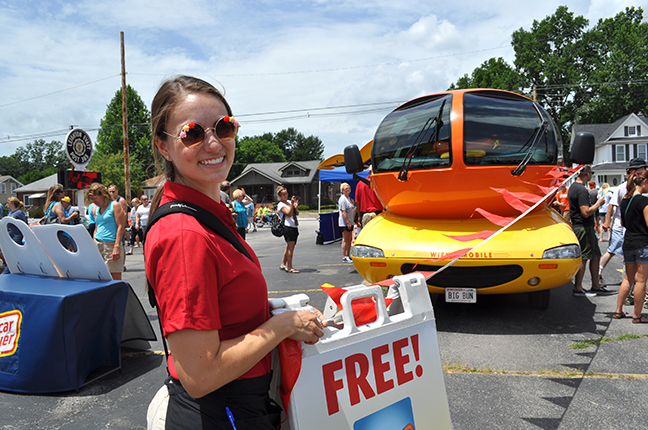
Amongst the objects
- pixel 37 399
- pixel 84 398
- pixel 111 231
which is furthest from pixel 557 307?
pixel 111 231

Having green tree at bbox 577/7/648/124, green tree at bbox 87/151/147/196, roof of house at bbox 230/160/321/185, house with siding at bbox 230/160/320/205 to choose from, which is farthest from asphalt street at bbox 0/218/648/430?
green tree at bbox 577/7/648/124

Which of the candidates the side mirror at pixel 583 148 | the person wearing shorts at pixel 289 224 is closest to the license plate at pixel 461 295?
the side mirror at pixel 583 148

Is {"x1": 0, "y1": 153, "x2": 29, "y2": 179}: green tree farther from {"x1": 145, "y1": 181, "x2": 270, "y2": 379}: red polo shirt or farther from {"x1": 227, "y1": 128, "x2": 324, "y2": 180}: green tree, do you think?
{"x1": 145, "y1": 181, "x2": 270, "y2": 379}: red polo shirt

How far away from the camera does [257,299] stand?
1266 mm

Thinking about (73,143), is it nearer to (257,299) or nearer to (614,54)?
(257,299)

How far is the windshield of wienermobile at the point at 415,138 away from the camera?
509 cm

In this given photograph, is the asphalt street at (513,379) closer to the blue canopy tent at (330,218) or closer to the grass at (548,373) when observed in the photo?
the grass at (548,373)

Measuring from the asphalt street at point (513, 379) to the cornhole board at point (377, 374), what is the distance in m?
1.36

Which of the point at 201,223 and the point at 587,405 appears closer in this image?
the point at 201,223

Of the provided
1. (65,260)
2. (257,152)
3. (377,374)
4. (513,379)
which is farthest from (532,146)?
(257,152)

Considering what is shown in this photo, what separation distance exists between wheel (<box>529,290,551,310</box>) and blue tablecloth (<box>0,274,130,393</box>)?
4712 millimetres

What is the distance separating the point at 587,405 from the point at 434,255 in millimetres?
1871

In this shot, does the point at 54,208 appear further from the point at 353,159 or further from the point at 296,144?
the point at 296,144

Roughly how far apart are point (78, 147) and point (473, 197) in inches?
370
